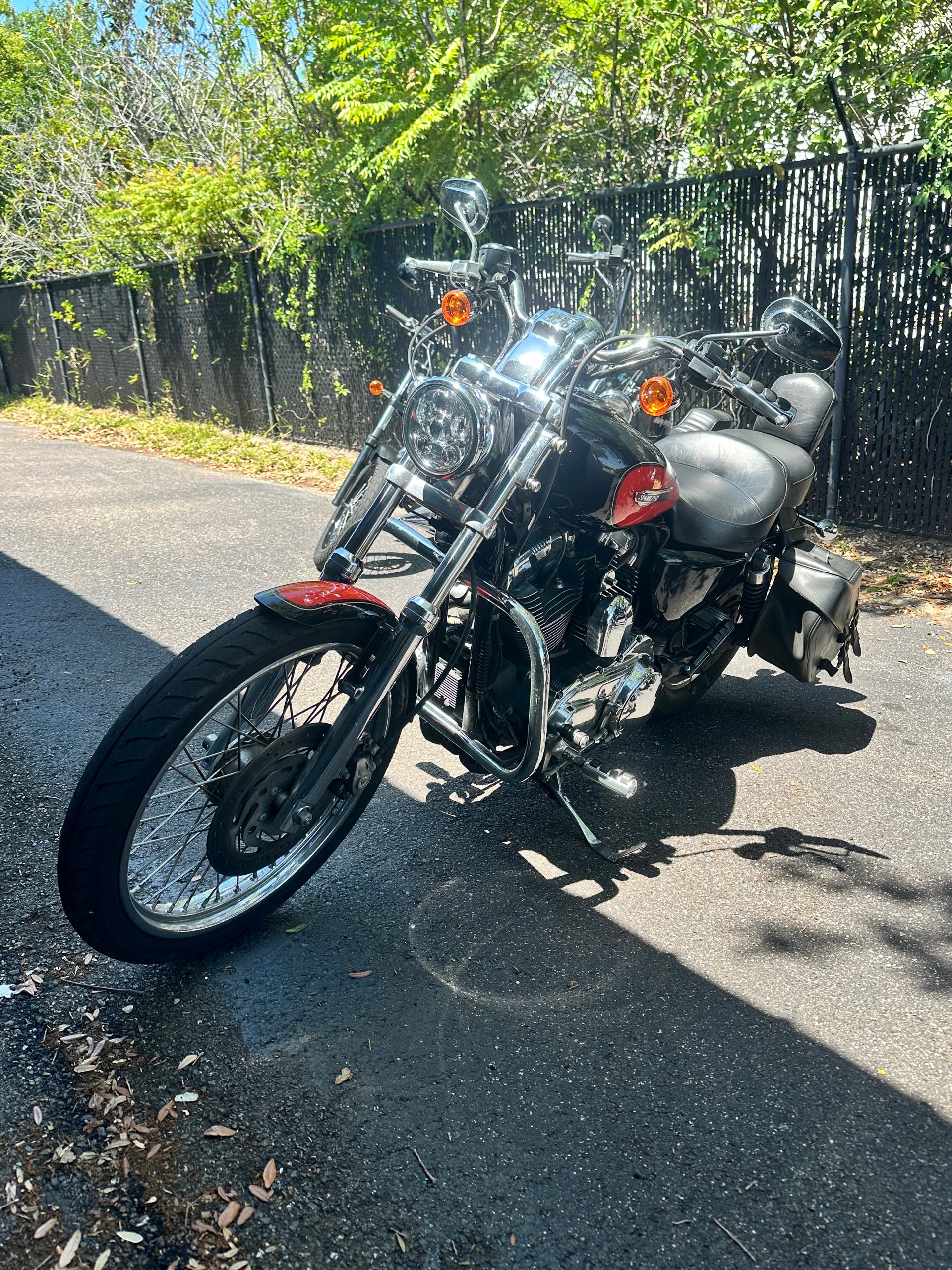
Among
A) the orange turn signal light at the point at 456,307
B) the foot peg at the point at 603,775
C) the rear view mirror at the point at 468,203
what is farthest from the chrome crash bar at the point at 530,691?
the rear view mirror at the point at 468,203

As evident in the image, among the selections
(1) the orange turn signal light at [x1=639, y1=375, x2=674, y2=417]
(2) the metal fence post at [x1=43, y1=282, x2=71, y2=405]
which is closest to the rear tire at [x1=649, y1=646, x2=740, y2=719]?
(1) the orange turn signal light at [x1=639, y1=375, x2=674, y2=417]

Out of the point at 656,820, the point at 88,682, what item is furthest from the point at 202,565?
the point at 656,820

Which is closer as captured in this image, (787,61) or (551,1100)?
(551,1100)

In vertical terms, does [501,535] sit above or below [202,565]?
above

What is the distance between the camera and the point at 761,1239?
1.88m

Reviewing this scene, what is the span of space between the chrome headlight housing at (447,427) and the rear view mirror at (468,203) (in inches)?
22.9

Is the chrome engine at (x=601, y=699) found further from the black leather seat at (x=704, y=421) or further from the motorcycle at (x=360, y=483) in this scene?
the motorcycle at (x=360, y=483)

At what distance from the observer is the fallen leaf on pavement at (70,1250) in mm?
1781

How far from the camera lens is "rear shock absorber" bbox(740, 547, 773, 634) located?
3.73 metres

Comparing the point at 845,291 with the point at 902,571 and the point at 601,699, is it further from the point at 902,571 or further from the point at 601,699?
the point at 601,699

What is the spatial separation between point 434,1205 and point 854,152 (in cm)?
627

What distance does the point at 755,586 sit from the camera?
3779 mm

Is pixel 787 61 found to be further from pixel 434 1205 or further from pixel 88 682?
pixel 434 1205

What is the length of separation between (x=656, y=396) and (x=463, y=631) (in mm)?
860
